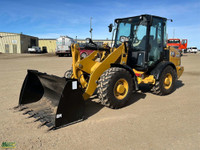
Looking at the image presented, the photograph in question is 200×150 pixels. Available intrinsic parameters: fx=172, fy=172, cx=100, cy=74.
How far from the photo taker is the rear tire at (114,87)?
4094 mm

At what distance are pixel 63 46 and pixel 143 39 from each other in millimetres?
21113

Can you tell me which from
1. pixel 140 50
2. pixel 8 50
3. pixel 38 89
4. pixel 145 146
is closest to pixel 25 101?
pixel 38 89

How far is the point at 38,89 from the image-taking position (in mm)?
4652

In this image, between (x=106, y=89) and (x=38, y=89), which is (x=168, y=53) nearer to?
(x=106, y=89)

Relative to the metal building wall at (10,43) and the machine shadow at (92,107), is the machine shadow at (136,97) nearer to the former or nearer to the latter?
the machine shadow at (92,107)

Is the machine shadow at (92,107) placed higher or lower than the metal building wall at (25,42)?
lower

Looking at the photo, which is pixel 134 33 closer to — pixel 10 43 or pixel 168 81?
pixel 168 81

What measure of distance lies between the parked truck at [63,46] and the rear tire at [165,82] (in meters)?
20.5

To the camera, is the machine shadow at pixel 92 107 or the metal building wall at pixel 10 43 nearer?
the machine shadow at pixel 92 107

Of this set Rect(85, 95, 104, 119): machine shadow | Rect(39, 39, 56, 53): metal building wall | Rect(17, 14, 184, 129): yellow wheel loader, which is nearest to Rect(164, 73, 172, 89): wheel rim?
Rect(17, 14, 184, 129): yellow wheel loader

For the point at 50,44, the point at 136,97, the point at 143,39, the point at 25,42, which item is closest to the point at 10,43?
the point at 25,42

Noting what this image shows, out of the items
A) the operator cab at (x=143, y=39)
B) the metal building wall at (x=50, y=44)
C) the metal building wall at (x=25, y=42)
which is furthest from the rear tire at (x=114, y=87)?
the metal building wall at (x=50, y=44)

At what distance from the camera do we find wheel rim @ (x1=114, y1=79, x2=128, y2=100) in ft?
14.4

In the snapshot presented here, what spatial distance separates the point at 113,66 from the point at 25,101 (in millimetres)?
2471
